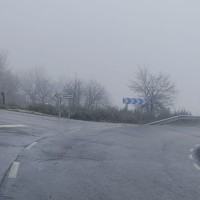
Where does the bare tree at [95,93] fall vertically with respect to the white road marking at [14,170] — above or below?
above

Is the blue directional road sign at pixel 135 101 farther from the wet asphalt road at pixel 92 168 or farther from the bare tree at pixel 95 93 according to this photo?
the bare tree at pixel 95 93

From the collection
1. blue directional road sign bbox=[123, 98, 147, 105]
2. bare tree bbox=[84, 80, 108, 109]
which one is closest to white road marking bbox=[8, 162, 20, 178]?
blue directional road sign bbox=[123, 98, 147, 105]

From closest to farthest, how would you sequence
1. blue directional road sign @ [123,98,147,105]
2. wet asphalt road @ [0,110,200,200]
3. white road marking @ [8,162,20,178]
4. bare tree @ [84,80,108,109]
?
wet asphalt road @ [0,110,200,200] → white road marking @ [8,162,20,178] → blue directional road sign @ [123,98,147,105] → bare tree @ [84,80,108,109]

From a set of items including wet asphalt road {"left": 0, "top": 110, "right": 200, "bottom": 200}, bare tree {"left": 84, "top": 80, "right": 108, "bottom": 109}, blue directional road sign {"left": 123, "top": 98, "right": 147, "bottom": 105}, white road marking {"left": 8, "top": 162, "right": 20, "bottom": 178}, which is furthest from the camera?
bare tree {"left": 84, "top": 80, "right": 108, "bottom": 109}

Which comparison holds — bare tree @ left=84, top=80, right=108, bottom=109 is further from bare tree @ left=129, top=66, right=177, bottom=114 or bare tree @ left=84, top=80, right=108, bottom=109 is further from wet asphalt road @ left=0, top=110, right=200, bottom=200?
wet asphalt road @ left=0, top=110, right=200, bottom=200

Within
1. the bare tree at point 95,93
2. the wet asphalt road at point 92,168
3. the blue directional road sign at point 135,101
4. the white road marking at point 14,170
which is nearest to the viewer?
the wet asphalt road at point 92,168

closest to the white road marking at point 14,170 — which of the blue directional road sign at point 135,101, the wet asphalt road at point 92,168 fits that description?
the wet asphalt road at point 92,168

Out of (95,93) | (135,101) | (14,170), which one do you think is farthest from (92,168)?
(95,93)

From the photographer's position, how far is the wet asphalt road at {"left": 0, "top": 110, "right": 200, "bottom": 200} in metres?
8.66

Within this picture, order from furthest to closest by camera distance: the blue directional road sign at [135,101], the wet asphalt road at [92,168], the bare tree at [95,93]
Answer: the bare tree at [95,93]
the blue directional road sign at [135,101]
the wet asphalt road at [92,168]

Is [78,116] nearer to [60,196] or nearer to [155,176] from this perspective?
[155,176]

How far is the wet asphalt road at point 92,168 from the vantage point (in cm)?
866

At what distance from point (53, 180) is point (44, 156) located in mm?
2911

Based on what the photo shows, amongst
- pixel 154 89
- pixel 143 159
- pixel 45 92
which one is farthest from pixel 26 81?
pixel 143 159
